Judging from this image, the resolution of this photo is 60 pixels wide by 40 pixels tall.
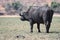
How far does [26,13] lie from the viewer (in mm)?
19609

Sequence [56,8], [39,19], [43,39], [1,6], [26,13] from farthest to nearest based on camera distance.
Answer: [1,6] < [56,8] < [26,13] < [39,19] < [43,39]

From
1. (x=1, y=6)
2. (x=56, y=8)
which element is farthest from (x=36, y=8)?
(x=1, y=6)

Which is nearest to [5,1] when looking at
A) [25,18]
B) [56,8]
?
[56,8]

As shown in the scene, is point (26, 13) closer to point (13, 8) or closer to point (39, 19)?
point (39, 19)

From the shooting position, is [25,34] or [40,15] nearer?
[25,34]

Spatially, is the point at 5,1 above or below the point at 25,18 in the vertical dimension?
below

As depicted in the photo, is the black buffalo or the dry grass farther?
the black buffalo

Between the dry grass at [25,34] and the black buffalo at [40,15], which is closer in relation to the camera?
the dry grass at [25,34]

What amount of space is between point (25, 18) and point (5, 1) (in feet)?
215

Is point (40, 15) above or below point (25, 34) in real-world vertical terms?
above

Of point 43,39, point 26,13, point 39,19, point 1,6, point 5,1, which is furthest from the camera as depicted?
point 5,1

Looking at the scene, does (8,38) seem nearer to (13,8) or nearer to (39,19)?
(39,19)

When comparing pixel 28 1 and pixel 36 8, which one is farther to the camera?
pixel 28 1

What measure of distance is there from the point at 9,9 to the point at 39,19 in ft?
168
